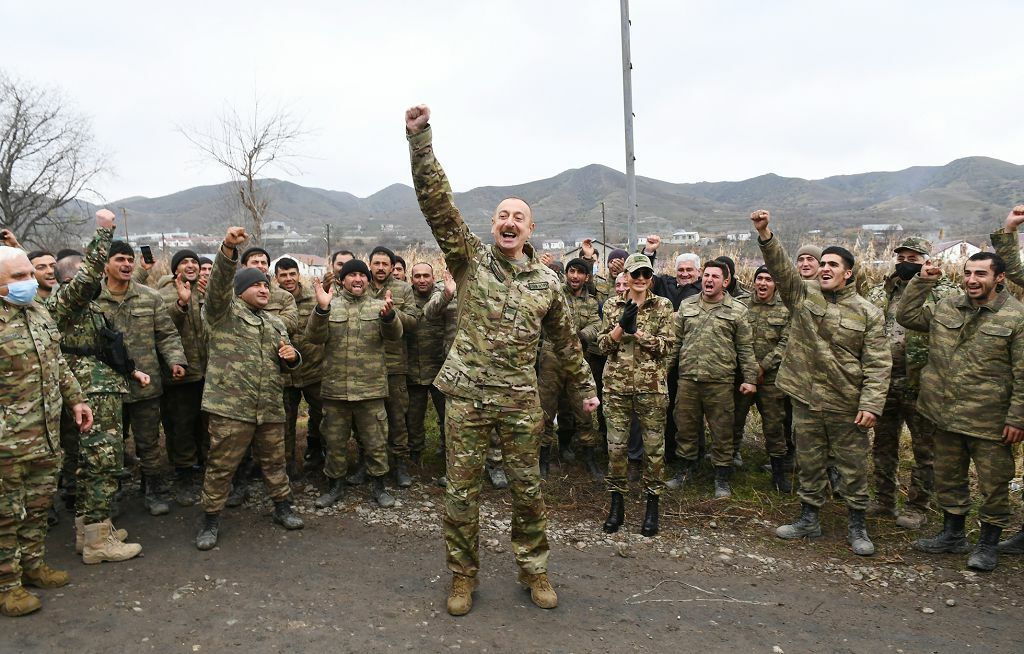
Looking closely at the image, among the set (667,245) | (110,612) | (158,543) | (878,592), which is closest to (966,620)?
(878,592)

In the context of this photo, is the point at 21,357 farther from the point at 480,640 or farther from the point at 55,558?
the point at 480,640

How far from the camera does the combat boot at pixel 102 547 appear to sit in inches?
168

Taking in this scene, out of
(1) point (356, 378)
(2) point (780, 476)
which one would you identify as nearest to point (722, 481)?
(2) point (780, 476)

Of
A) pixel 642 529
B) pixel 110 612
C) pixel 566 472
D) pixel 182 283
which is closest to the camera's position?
pixel 110 612

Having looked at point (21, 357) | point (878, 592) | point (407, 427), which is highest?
point (21, 357)

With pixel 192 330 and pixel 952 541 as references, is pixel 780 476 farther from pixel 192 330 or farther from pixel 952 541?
pixel 192 330

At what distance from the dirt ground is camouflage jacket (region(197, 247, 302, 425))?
1077 mm

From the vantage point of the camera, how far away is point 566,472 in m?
6.42

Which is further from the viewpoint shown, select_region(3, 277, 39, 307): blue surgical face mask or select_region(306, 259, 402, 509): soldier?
select_region(306, 259, 402, 509): soldier

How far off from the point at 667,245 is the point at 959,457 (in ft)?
65.6

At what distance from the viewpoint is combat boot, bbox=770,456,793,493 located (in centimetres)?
589

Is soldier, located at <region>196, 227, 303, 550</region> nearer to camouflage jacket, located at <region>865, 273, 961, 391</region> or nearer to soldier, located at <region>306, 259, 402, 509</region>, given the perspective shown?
soldier, located at <region>306, 259, 402, 509</region>

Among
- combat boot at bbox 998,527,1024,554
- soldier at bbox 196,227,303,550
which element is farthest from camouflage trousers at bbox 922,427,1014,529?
soldier at bbox 196,227,303,550

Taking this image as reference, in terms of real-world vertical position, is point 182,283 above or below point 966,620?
above
